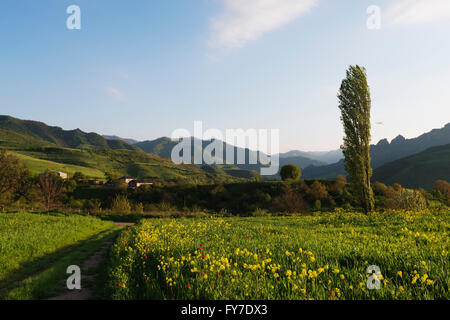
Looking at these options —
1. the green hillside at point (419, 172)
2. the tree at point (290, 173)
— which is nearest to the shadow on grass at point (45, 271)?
the tree at point (290, 173)

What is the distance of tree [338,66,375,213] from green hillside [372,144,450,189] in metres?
94.7

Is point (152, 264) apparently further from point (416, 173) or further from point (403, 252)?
point (416, 173)

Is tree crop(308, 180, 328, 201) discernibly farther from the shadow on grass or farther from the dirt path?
the shadow on grass

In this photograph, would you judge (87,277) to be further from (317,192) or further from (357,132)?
(317,192)

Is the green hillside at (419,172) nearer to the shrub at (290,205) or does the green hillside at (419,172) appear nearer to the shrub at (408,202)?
the shrub at (290,205)

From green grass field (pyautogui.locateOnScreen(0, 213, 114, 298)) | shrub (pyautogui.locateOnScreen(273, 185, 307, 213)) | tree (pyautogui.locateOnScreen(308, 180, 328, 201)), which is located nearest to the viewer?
green grass field (pyautogui.locateOnScreen(0, 213, 114, 298))

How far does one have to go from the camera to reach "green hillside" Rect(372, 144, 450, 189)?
106m

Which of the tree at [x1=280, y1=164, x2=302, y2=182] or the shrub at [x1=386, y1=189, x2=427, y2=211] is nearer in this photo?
the shrub at [x1=386, y1=189, x2=427, y2=211]

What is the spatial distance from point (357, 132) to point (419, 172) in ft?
402

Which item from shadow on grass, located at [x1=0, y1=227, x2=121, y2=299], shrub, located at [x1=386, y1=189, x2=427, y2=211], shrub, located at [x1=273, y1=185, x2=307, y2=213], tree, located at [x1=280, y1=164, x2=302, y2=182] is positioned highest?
tree, located at [x1=280, y1=164, x2=302, y2=182]

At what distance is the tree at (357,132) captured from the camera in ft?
77.3

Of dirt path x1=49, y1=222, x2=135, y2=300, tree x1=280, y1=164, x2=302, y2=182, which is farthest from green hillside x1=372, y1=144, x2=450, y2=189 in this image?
dirt path x1=49, y1=222, x2=135, y2=300
